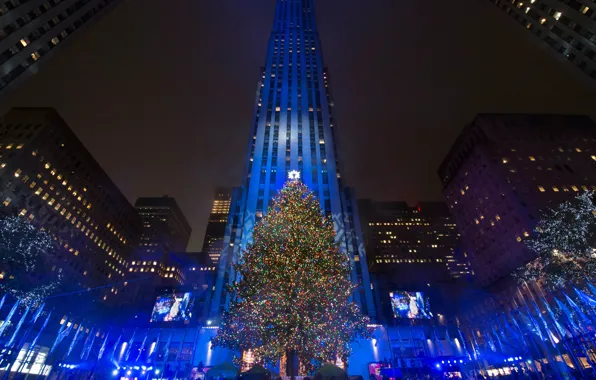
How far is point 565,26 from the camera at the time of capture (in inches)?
1419

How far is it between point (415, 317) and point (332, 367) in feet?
76.7

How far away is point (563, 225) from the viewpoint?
4178 cm

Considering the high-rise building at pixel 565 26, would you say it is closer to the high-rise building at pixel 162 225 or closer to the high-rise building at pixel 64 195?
the high-rise building at pixel 64 195

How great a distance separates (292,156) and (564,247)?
133ft

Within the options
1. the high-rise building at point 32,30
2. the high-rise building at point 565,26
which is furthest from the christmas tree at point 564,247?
the high-rise building at point 32,30

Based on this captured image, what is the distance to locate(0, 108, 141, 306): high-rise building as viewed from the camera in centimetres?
5022

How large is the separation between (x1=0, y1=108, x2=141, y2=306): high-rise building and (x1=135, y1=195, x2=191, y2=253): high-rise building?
30121mm

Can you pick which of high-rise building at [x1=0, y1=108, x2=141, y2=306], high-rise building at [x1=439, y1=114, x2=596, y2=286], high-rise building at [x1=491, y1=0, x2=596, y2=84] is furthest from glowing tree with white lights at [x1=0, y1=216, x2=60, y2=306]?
high-rise building at [x1=439, y1=114, x2=596, y2=286]

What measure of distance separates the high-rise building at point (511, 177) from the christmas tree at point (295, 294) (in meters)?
47.5

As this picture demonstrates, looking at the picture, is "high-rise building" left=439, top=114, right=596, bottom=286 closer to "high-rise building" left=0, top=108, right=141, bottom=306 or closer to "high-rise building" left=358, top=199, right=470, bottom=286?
"high-rise building" left=358, top=199, right=470, bottom=286

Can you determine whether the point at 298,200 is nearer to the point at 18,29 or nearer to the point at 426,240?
the point at 18,29

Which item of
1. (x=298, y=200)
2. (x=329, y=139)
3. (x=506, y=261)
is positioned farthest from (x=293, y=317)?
(x=506, y=261)

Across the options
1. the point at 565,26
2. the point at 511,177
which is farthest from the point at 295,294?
the point at 511,177

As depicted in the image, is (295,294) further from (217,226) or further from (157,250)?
(217,226)
